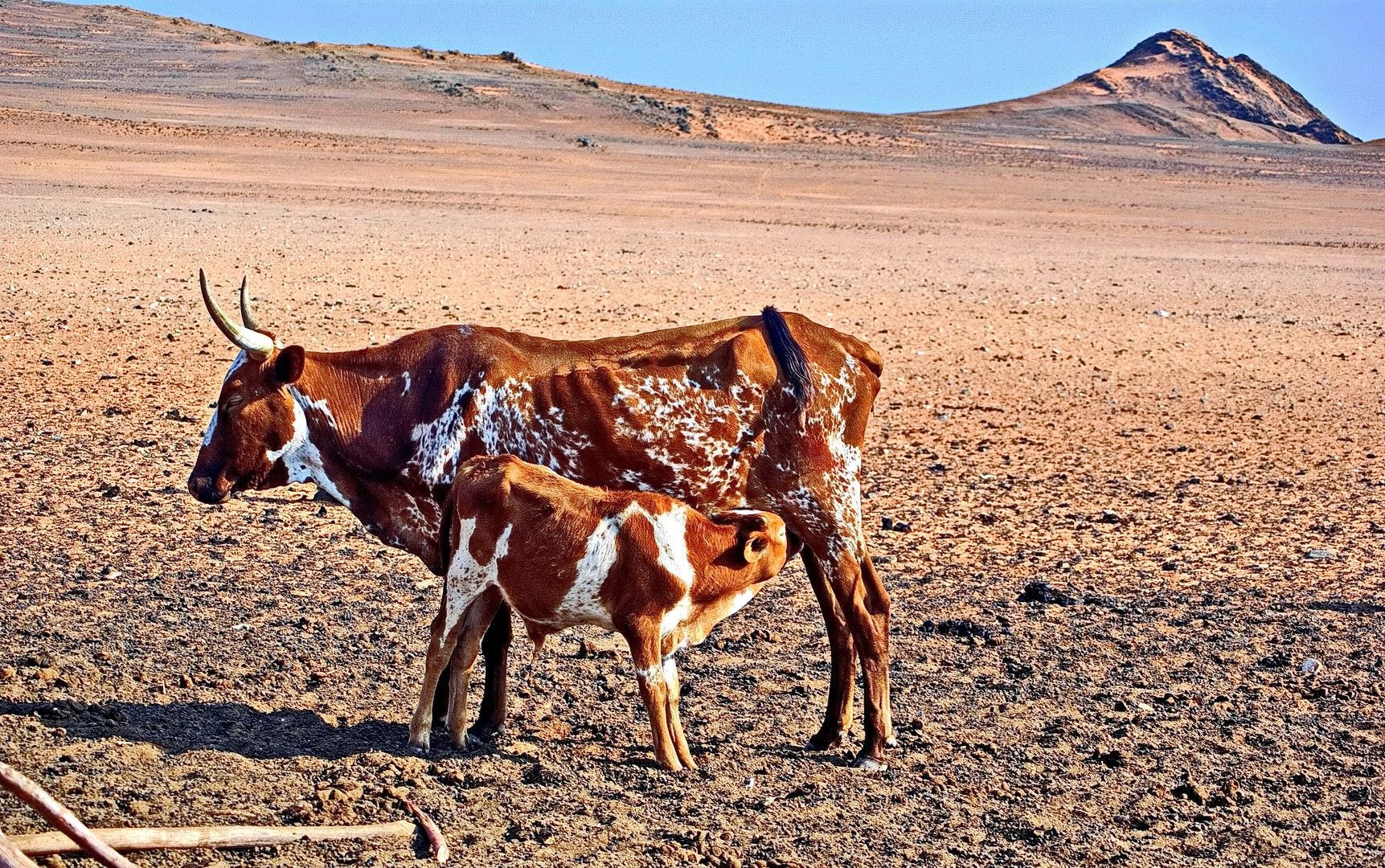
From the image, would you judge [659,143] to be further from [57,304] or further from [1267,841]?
[1267,841]

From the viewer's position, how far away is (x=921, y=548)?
9.87 meters

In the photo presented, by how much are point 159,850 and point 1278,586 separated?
6846 mm

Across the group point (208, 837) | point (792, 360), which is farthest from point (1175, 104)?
point (208, 837)

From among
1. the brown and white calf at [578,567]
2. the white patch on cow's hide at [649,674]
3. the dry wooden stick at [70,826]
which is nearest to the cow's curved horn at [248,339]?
the brown and white calf at [578,567]

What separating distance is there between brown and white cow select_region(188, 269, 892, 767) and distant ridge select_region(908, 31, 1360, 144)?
205ft

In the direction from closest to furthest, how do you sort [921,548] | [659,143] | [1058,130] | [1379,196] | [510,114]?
[921,548] → [1379,196] → [659,143] → [510,114] → [1058,130]

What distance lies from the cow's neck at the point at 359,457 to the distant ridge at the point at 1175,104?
206 feet

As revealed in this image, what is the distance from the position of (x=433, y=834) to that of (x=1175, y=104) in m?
80.2

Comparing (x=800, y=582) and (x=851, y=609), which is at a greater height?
(x=851, y=609)

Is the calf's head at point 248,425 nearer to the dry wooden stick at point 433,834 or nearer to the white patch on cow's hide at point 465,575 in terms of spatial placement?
the white patch on cow's hide at point 465,575

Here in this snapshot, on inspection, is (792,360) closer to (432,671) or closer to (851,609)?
(851,609)

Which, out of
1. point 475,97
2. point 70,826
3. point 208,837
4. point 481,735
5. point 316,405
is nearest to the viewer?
point 70,826

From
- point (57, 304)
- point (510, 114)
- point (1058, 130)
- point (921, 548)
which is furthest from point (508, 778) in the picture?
point (1058, 130)

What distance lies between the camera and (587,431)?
679 centimetres
